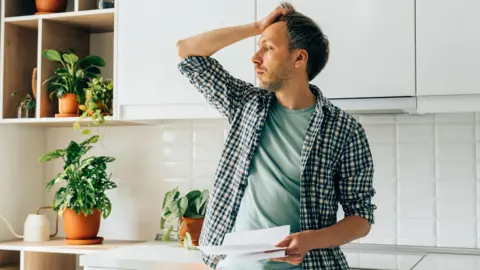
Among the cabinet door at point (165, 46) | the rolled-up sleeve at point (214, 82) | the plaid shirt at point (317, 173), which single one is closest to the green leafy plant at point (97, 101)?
the cabinet door at point (165, 46)

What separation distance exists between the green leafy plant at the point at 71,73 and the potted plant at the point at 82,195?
0.23 metres

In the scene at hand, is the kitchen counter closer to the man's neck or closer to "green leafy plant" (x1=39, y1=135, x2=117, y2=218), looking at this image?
"green leafy plant" (x1=39, y1=135, x2=117, y2=218)

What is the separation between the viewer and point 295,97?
196cm

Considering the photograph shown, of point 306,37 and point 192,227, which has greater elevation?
point 306,37

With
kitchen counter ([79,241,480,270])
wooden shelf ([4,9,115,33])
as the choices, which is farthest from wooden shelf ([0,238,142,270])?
wooden shelf ([4,9,115,33])

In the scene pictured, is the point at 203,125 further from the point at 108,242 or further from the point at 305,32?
the point at 305,32

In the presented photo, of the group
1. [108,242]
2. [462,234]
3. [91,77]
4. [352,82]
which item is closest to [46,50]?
[91,77]

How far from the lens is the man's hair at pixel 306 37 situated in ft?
6.36

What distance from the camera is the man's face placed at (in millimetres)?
1918

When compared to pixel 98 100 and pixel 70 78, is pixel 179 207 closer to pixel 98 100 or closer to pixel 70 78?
pixel 98 100

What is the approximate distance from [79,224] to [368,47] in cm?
138

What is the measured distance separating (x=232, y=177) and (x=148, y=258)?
0.65 m

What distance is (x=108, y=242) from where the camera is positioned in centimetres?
303

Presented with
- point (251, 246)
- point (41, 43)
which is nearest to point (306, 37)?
point (251, 246)
